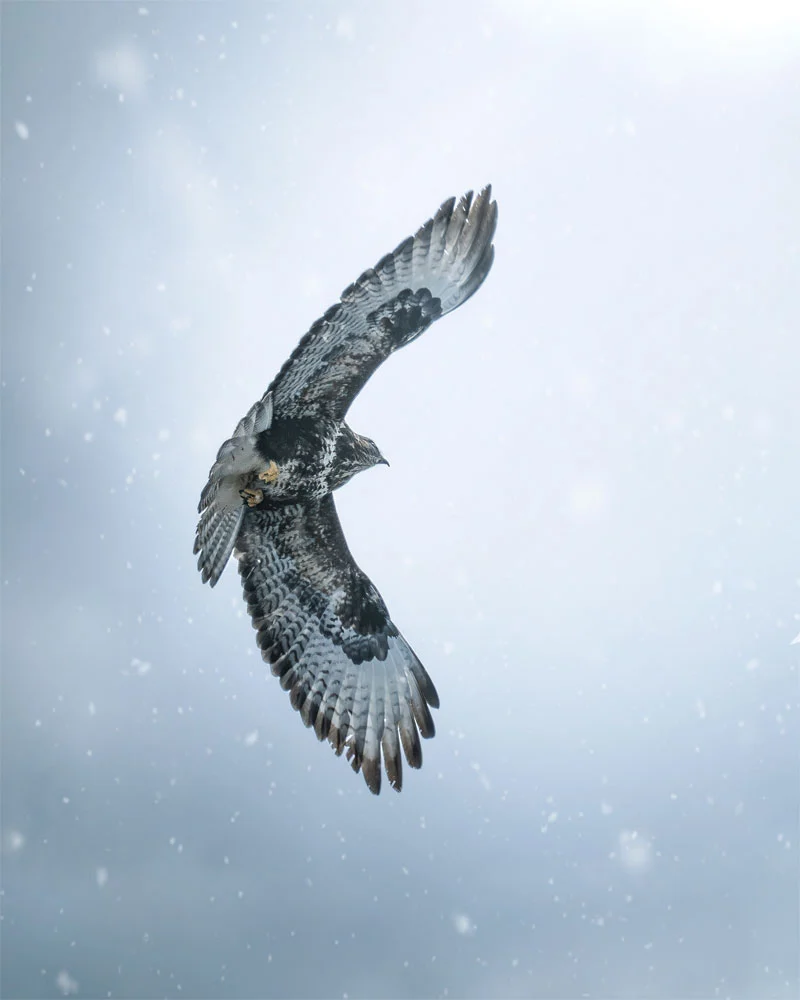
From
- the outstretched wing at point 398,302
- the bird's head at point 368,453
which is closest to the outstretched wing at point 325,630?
the bird's head at point 368,453

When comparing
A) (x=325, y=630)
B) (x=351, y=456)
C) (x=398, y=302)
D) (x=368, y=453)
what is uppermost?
(x=398, y=302)

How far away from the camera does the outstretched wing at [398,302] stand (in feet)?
21.5

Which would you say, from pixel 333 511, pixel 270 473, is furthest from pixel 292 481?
pixel 333 511

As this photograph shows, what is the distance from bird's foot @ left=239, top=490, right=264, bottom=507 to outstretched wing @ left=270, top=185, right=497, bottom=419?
23.3 inches

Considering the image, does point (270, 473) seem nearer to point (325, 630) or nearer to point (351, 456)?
point (351, 456)

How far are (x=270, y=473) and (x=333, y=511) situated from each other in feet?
2.59

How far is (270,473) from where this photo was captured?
665 centimetres

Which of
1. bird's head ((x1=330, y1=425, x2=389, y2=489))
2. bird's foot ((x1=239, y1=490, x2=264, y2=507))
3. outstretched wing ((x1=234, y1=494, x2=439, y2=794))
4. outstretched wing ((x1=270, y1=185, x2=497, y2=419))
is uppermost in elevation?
outstretched wing ((x1=270, y1=185, x2=497, y2=419))

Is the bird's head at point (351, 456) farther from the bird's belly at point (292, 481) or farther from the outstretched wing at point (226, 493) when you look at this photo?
the outstretched wing at point (226, 493)

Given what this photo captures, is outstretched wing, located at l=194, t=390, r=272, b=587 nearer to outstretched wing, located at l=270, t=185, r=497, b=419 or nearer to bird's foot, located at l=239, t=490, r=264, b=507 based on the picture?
bird's foot, located at l=239, t=490, r=264, b=507

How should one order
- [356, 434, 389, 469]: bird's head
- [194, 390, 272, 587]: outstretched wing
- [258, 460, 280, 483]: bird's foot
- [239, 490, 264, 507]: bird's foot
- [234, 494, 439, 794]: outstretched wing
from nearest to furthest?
[194, 390, 272, 587]: outstretched wing → [258, 460, 280, 483]: bird's foot → [239, 490, 264, 507]: bird's foot → [356, 434, 389, 469]: bird's head → [234, 494, 439, 794]: outstretched wing

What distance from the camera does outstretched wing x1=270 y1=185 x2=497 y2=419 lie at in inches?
258

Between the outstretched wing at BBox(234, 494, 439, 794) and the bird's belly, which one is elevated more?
the bird's belly

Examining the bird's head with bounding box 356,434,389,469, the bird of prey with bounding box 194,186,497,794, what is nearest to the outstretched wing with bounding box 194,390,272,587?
the bird of prey with bounding box 194,186,497,794
